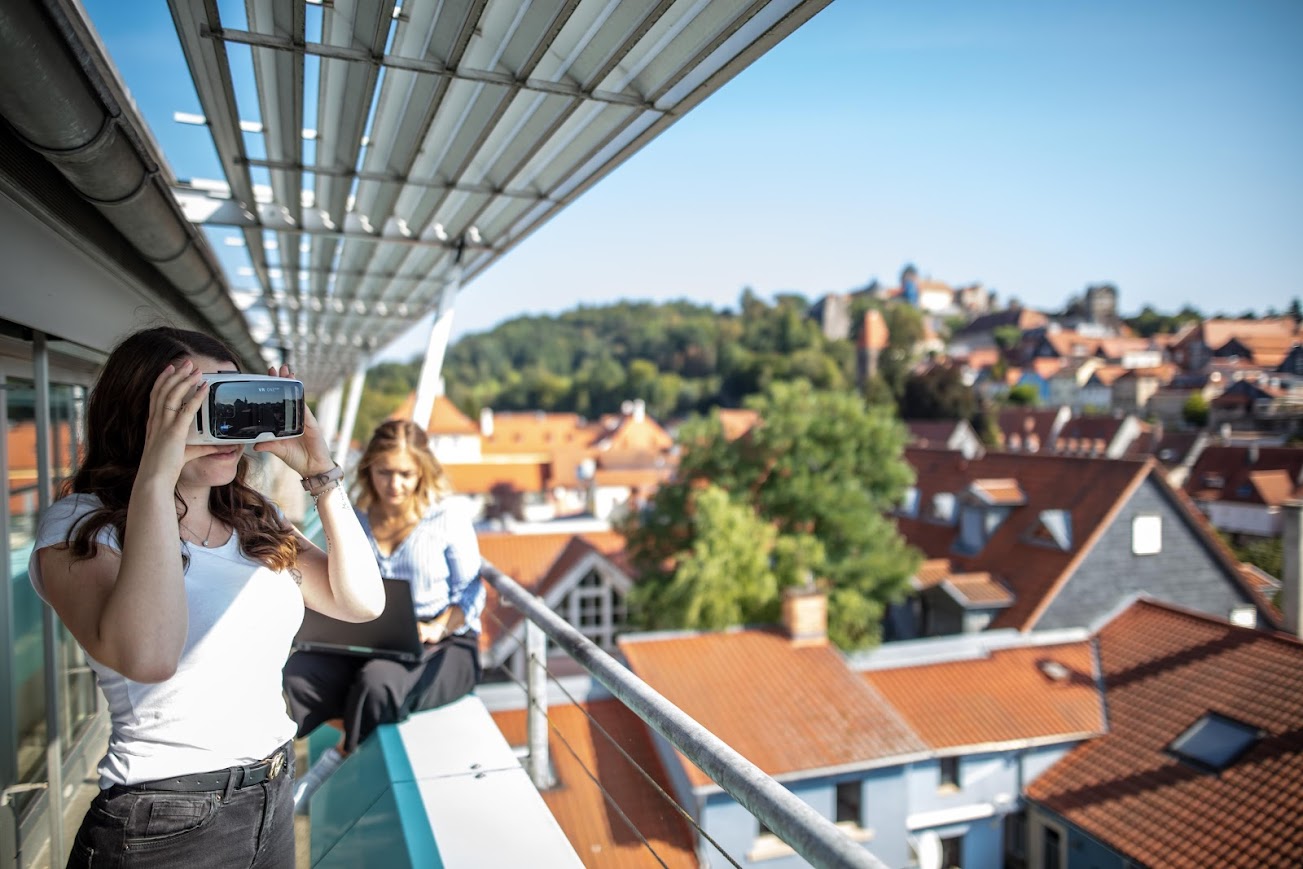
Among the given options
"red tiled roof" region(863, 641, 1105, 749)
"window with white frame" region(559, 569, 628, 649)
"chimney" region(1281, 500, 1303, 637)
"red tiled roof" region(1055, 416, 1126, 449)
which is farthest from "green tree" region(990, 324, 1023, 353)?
"red tiled roof" region(863, 641, 1105, 749)

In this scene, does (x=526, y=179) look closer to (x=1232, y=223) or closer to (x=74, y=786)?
(x=74, y=786)

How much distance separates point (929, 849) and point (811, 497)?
34.0 ft

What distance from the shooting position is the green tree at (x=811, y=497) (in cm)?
2241

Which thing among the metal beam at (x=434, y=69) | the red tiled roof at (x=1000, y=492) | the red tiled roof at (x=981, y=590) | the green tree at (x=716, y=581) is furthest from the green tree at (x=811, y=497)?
the metal beam at (x=434, y=69)

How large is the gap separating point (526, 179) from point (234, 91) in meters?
1.08

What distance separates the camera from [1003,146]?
141ft

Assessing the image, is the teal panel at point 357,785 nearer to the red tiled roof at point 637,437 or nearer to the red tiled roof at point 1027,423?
the red tiled roof at point 637,437

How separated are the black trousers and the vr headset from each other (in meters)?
1.53

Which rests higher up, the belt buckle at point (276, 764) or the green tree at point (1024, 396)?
the green tree at point (1024, 396)

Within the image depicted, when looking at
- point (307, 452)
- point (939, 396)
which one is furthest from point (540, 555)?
point (939, 396)

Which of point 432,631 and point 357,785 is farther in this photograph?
point 432,631

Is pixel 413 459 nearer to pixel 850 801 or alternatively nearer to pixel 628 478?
pixel 850 801

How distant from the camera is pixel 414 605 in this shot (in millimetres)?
2861

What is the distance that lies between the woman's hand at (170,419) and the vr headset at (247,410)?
0.02 metres
